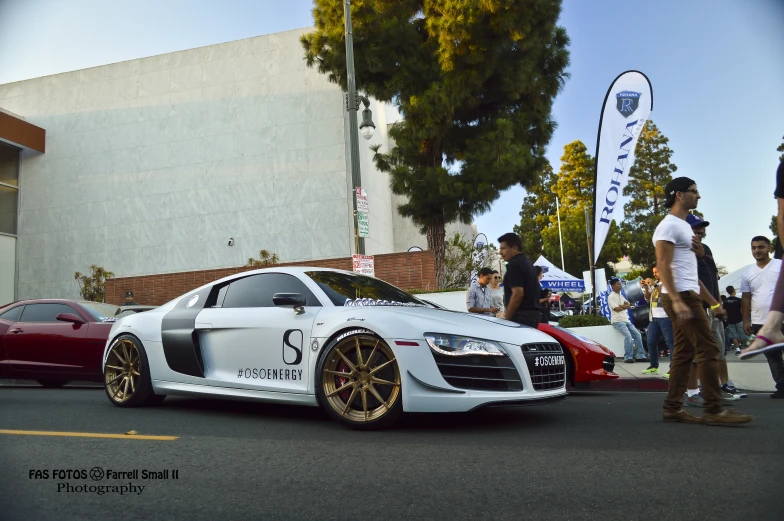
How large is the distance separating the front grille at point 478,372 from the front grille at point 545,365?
8.0 inches

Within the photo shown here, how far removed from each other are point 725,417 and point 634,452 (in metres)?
1.41

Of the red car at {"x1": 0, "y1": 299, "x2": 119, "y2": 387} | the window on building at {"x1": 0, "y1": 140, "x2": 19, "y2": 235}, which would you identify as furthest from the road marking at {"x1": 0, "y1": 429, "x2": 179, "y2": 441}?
the window on building at {"x1": 0, "y1": 140, "x2": 19, "y2": 235}

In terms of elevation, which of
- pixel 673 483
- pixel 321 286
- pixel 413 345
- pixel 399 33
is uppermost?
pixel 399 33

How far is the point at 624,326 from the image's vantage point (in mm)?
12586

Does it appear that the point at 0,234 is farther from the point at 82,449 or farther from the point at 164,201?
the point at 82,449

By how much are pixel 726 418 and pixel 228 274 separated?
1647cm

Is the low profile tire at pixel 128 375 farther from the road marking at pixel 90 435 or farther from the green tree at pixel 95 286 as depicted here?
the green tree at pixel 95 286

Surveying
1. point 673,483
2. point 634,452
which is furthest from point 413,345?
point 673,483

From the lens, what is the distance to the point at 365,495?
3.19 meters

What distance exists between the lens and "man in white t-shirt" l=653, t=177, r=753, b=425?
Result: 5.07 metres

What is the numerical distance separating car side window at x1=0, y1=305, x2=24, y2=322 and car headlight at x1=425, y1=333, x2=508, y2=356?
22.9 ft

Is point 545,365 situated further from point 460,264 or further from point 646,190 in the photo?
point 646,190

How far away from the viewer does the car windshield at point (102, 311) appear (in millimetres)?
8852

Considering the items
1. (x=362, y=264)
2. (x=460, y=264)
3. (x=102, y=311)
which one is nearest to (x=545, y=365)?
(x=362, y=264)
